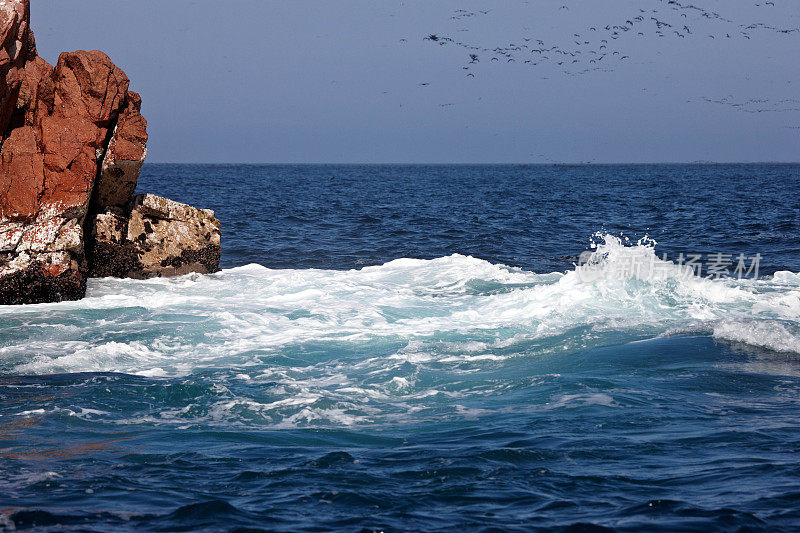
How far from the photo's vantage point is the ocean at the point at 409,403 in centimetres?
450

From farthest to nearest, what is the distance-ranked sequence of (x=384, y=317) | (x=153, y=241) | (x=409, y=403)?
(x=153, y=241) < (x=384, y=317) < (x=409, y=403)

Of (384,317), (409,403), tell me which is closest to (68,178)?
(384,317)

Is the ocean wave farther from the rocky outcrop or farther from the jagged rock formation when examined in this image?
the jagged rock formation

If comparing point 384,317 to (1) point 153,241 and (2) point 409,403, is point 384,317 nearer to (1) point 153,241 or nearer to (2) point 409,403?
(2) point 409,403

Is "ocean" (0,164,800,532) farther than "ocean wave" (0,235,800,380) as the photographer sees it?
No

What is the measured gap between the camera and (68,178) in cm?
1182

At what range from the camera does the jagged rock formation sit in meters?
11.2

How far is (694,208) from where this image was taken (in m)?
32.2

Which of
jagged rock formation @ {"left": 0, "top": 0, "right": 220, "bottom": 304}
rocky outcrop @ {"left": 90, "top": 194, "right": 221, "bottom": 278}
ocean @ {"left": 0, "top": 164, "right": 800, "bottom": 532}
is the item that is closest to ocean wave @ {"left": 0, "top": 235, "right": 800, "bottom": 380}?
ocean @ {"left": 0, "top": 164, "right": 800, "bottom": 532}

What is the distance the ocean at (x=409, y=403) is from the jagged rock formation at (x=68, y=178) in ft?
2.16

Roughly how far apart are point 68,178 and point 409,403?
7987mm

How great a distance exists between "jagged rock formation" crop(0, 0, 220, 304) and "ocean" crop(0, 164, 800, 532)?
659 millimetres

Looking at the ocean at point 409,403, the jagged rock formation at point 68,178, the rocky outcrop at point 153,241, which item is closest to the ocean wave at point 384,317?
the ocean at point 409,403

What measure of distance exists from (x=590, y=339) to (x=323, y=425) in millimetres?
4389
